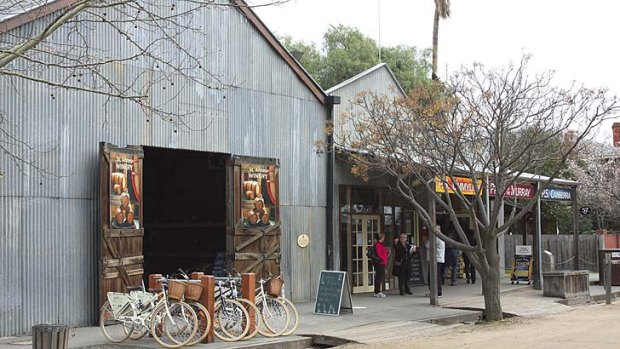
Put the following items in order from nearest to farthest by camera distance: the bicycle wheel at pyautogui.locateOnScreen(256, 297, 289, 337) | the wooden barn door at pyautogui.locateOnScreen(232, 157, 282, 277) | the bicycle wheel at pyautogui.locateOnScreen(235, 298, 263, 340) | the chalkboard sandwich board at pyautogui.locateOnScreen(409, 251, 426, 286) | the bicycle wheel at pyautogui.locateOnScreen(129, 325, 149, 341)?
the bicycle wheel at pyautogui.locateOnScreen(129, 325, 149, 341) < the bicycle wheel at pyautogui.locateOnScreen(235, 298, 263, 340) < the bicycle wheel at pyautogui.locateOnScreen(256, 297, 289, 337) < the wooden barn door at pyautogui.locateOnScreen(232, 157, 282, 277) < the chalkboard sandwich board at pyautogui.locateOnScreen(409, 251, 426, 286)

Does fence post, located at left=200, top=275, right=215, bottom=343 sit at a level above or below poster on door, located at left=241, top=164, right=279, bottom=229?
below

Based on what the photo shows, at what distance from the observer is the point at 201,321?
42.1ft

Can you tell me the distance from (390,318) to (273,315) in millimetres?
3406

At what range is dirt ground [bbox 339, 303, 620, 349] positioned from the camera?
12.9 metres

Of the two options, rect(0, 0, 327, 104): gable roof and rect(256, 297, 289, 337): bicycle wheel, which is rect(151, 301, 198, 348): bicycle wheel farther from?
rect(0, 0, 327, 104): gable roof

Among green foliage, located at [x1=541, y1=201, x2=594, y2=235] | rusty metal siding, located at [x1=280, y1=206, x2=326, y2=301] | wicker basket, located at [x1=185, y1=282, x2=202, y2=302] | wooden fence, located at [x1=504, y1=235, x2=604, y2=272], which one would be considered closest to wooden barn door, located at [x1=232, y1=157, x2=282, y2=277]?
rusty metal siding, located at [x1=280, y1=206, x2=326, y2=301]

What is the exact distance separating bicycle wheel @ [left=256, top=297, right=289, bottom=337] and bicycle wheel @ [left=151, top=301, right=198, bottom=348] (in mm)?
1584

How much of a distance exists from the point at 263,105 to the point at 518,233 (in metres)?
20.0

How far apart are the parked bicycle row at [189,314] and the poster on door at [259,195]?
13.6 feet

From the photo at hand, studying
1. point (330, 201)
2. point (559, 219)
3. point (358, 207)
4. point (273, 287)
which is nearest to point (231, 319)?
point (273, 287)

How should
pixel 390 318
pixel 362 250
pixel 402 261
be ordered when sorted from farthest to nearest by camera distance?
pixel 362 250 → pixel 402 261 → pixel 390 318

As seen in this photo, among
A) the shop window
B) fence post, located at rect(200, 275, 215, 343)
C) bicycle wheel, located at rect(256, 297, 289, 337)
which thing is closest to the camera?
fence post, located at rect(200, 275, 215, 343)

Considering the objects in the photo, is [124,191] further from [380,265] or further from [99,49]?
[380,265]

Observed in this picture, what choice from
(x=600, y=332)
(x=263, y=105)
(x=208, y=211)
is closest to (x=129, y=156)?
(x=263, y=105)
